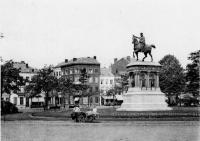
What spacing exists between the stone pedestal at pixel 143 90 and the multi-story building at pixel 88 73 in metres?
64.3

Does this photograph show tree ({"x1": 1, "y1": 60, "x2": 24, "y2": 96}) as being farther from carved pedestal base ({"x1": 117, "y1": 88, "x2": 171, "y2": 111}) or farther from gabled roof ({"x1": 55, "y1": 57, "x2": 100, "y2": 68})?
gabled roof ({"x1": 55, "y1": 57, "x2": 100, "y2": 68})

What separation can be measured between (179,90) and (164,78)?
15.7ft

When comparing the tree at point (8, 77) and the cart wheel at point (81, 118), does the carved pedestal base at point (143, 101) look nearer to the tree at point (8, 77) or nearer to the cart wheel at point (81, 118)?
the cart wheel at point (81, 118)

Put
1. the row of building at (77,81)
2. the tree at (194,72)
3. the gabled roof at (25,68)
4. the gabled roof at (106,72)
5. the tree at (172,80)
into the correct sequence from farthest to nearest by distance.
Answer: the gabled roof at (106,72)
the gabled roof at (25,68)
the row of building at (77,81)
the tree at (172,80)
the tree at (194,72)

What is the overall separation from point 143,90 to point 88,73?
6982 cm

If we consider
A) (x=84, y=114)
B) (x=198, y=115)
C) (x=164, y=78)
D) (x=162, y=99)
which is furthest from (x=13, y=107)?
(x=164, y=78)

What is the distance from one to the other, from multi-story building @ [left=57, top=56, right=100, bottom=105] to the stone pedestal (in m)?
64.3

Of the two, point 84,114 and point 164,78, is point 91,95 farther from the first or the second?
point 84,114

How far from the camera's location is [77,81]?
375 ft

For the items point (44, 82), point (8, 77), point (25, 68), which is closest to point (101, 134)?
point (8, 77)

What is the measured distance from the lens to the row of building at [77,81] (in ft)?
361

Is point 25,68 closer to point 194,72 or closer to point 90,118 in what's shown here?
point 194,72

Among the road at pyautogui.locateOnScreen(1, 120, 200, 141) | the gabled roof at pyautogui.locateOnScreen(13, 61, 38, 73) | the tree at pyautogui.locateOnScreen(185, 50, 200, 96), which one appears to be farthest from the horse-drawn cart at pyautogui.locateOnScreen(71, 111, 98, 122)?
the gabled roof at pyautogui.locateOnScreen(13, 61, 38, 73)

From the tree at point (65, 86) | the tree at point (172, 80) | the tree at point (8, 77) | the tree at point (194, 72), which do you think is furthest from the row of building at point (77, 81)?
the tree at point (8, 77)
